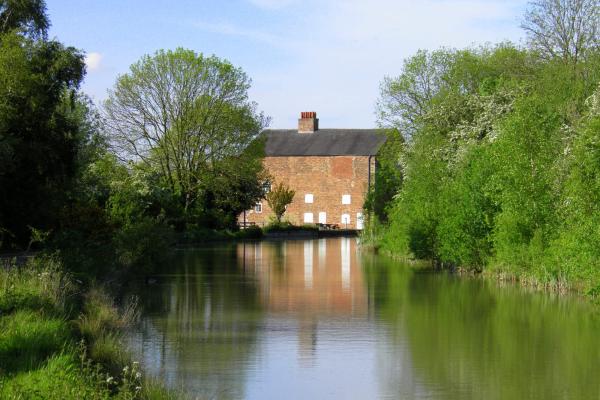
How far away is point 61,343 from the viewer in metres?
12.4

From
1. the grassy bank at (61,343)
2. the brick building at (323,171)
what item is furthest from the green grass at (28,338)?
the brick building at (323,171)

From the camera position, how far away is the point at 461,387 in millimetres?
14172

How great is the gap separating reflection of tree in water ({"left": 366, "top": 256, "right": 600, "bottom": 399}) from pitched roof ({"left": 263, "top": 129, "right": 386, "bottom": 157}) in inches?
2062

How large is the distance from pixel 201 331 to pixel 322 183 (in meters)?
62.6

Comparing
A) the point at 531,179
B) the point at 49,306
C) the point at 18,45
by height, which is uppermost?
the point at 18,45

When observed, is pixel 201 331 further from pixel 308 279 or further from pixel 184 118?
pixel 184 118

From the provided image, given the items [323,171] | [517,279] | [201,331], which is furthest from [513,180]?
[323,171]

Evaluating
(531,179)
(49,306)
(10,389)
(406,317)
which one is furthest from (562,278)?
(10,389)

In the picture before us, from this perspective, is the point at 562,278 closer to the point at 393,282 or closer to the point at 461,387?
the point at 393,282

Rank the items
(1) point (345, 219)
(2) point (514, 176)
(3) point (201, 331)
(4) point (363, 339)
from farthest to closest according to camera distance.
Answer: (1) point (345, 219)
(2) point (514, 176)
(3) point (201, 331)
(4) point (363, 339)

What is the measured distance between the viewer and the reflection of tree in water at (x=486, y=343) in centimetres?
1432

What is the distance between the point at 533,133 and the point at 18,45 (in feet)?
48.5

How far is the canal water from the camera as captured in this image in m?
14.3

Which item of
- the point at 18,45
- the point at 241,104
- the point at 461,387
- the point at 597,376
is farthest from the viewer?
the point at 241,104
